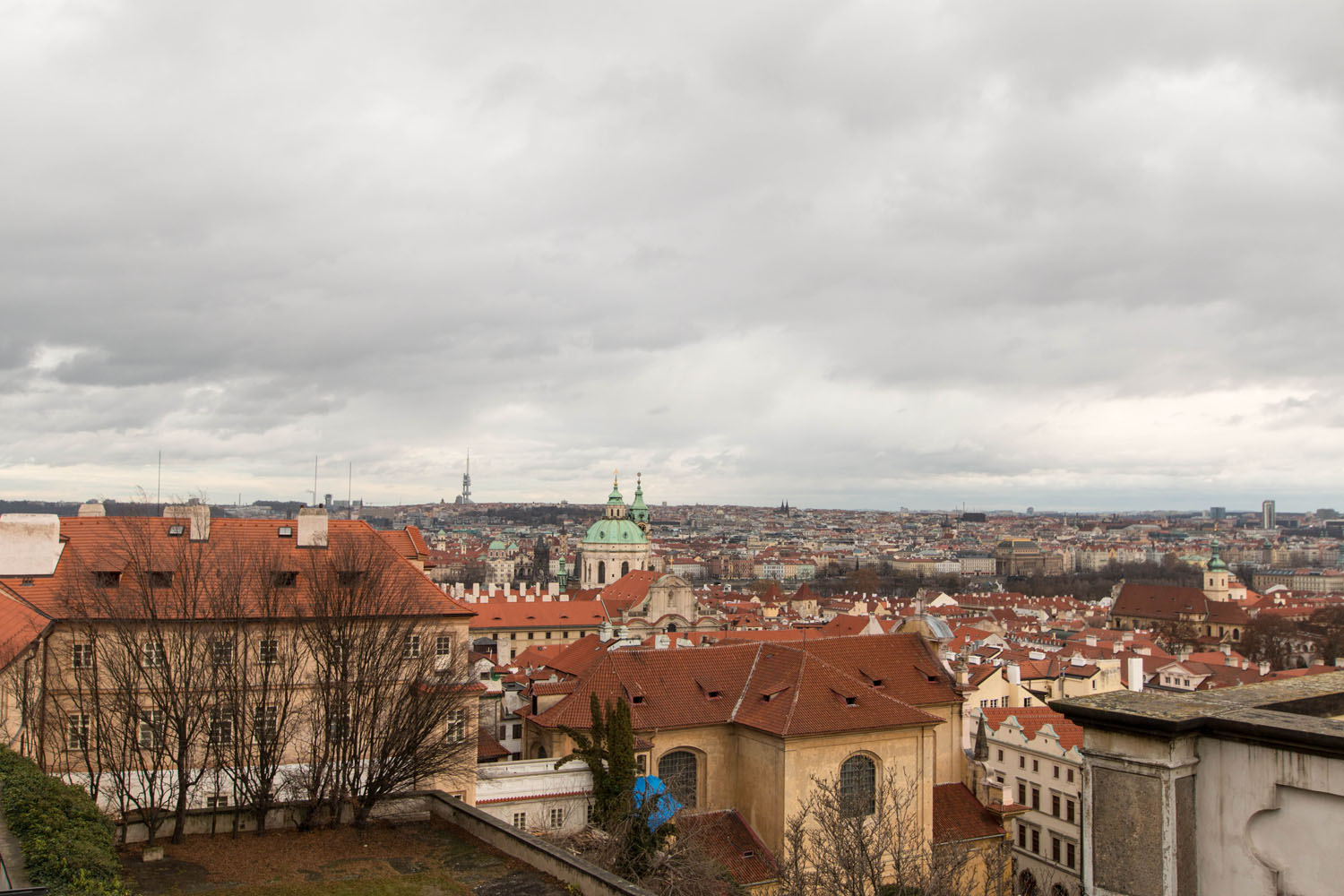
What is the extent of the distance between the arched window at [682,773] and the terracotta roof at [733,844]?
28.6 inches

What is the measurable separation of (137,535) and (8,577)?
4279 mm

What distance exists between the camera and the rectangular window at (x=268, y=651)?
23828 millimetres

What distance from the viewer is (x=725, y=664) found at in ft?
106

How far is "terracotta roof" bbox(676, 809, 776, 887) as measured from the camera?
26297 millimetres

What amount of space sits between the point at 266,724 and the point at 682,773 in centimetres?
1241

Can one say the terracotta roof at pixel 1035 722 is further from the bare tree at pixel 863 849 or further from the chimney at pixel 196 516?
the chimney at pixel 196 516

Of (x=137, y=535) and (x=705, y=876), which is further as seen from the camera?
(x=137, y=535)

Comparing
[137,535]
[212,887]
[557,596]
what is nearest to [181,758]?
[212,887]

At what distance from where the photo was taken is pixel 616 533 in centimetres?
11894

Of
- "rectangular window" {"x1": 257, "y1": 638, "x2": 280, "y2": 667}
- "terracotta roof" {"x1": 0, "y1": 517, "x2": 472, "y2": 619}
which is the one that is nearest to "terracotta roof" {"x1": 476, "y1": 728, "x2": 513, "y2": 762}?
"terracotta roof" {"x1": 0, "y1": 517, "x2": 472, "y2": 619}

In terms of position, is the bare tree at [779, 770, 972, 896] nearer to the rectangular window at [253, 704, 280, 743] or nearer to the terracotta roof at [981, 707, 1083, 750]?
the terracotta roof at [981, 707, 1083, 750]

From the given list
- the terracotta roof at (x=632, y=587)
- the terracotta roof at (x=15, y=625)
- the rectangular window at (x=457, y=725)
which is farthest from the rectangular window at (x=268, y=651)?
the terracotta roof at (x=632, y=587)

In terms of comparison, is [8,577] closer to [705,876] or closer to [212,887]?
[212,887]

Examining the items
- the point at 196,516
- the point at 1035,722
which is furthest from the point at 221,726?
the point at 1035,722
